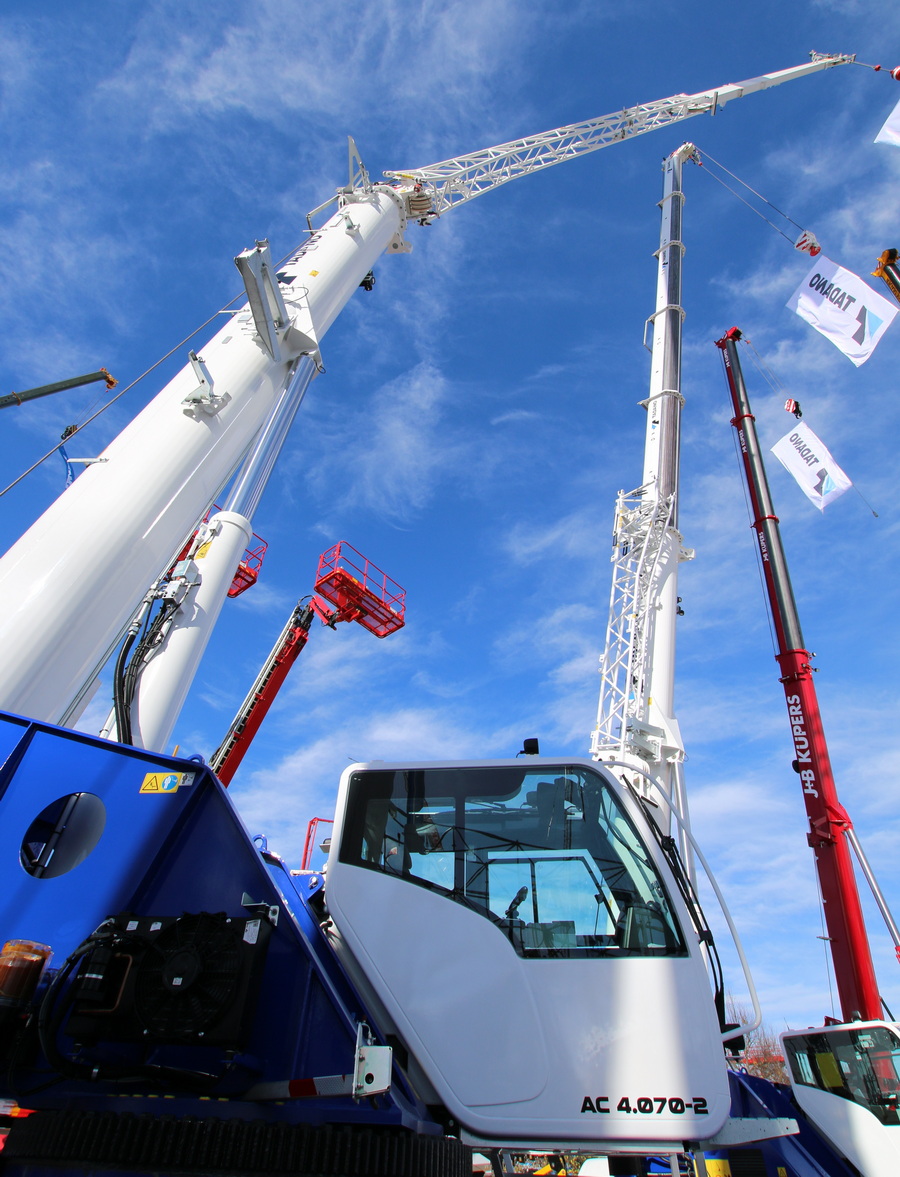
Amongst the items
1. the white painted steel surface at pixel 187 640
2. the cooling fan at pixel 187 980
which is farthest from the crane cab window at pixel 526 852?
the white painted steel surface at pixel 187 640

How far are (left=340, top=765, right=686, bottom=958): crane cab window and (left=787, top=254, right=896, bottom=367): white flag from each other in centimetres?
1274

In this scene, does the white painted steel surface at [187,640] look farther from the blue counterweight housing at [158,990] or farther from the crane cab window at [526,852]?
the crane cab window at [526,852]

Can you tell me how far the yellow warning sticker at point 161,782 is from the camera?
13.2 feet

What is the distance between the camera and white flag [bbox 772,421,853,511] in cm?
1540

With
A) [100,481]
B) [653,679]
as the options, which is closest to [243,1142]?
[100,481]

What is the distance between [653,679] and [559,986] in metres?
8.87

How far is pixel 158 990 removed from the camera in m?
3.29

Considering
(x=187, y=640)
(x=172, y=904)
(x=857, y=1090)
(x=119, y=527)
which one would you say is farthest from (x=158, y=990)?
(x=857, y=1090)

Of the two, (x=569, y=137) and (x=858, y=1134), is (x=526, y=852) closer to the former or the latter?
(x=858, y=1134)

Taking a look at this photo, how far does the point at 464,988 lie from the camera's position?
3.72 m

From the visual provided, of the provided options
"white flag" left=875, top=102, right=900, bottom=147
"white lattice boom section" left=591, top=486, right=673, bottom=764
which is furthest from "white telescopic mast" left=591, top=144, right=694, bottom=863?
"white flag" left=875, top=102, right=900, bottom=147

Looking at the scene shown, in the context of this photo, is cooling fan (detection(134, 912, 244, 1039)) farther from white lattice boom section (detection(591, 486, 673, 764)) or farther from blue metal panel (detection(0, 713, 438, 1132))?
white lattice boom section (detection(591, 486, 673, 764))

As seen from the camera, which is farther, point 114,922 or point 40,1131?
point 114,922

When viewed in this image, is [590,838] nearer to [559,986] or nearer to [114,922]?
[559,986]
